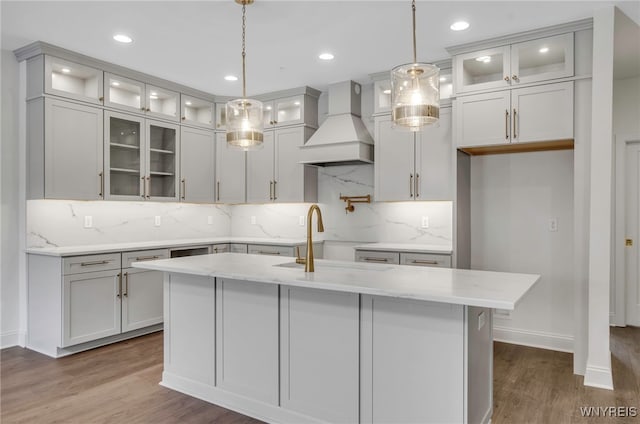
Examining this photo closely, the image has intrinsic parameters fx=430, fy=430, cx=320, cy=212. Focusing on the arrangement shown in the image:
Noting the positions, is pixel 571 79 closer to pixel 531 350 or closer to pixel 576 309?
pixel 576 309

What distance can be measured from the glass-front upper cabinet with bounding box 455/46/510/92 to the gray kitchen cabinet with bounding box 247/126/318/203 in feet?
6.33

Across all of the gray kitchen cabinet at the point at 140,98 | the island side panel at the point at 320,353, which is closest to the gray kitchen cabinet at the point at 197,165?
the gray kitchen cabinet at the point at 140,98

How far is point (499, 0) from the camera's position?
2.97 m

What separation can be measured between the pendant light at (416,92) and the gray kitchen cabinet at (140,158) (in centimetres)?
320

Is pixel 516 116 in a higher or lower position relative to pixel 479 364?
higher

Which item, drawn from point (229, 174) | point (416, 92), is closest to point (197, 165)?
point (229, 174)

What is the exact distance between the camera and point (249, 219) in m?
5.91

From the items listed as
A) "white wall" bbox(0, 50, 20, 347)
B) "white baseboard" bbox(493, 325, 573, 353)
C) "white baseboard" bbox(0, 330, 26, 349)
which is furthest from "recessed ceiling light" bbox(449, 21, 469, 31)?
"white baseboard" bbox(0, 330, 26, 349)

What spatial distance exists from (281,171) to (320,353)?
10.3ft

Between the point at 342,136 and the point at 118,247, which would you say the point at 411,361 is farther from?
the point at 118,247

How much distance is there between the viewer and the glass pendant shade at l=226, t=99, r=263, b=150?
9.16 ft

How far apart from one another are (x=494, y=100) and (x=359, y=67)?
139 cm

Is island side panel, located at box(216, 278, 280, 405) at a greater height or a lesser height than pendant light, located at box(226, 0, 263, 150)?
lesser

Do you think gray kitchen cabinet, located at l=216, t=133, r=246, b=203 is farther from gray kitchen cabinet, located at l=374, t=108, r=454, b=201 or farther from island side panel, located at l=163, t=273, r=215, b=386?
island side panel, located at l=163, t=273, r=215, b=386
